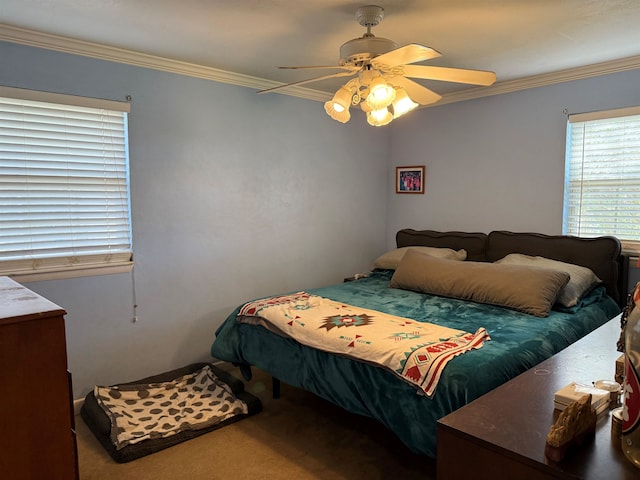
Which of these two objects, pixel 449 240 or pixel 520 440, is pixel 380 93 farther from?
pixel 449 240

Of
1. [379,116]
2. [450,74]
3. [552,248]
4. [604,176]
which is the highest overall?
[450,74]

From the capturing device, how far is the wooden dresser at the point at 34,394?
1460 millimetres

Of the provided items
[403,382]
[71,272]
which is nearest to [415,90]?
Answer: [403,382]

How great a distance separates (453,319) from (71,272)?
245cm

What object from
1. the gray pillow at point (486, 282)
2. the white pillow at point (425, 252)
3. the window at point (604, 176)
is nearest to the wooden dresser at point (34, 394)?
the gray pillow at point (486, 282)

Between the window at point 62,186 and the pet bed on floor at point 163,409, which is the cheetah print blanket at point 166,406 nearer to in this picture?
the pet bed on floor at point 163,409

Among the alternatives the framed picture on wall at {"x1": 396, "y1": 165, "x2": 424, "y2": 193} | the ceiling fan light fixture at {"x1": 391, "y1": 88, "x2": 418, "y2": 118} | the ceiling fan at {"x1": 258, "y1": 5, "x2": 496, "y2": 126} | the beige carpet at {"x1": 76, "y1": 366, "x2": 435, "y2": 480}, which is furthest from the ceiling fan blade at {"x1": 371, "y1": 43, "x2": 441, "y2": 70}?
the framed picture on wall at {"x1": 396, "y1": 165, "x2": 424, "y2": 193}

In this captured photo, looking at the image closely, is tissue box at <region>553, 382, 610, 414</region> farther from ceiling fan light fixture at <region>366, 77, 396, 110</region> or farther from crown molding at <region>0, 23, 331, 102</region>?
crown molding at <region>0, 23, 331, 102</region>

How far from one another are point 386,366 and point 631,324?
1.21 metres

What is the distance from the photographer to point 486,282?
116 inches

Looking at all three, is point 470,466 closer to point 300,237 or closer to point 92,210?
point 92,210

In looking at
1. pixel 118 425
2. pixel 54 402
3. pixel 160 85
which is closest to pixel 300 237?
pixel 160 85

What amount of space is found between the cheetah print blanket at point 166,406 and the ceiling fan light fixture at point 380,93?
206cm

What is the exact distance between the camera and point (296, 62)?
Answer: 3223mm
